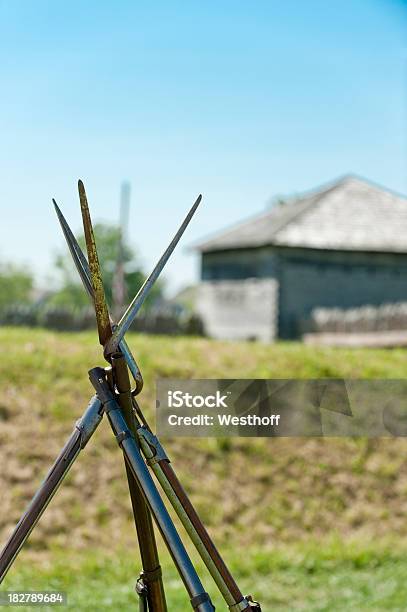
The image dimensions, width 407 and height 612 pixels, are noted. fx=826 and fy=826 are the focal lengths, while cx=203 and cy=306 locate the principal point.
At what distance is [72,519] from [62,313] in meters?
11.8

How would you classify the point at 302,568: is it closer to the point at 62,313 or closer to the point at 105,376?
the point at 105,376

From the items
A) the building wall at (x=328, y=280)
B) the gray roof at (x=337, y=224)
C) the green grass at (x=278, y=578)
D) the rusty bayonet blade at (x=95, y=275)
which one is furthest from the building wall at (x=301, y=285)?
the rusty bayonet blade at (x=95, y=275)

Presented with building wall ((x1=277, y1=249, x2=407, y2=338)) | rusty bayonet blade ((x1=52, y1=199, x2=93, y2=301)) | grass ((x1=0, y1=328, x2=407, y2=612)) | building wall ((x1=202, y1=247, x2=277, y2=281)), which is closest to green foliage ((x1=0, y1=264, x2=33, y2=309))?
building wall ((x1=202, y1=247, x2=277, y2=281))

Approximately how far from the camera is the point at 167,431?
3271mm

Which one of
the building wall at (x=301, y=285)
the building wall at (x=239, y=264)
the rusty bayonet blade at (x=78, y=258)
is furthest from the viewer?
the building wall at (x=239, y=264)

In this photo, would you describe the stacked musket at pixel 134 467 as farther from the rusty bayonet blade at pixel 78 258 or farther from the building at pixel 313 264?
the building at pixel 313 264

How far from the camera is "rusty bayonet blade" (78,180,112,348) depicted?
237 centimetres

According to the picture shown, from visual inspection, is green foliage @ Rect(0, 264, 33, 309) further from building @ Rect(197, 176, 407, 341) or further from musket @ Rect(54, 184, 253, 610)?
musket @ Rect(54, 184, 253, 610)

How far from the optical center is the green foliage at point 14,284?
63781 millimetres

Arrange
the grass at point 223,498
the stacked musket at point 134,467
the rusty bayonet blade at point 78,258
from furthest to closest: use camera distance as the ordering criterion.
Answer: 1. the grass at point 223,498
2. the rusty bayonet blade at point 78,258
3. the stacked musket at point 134,467

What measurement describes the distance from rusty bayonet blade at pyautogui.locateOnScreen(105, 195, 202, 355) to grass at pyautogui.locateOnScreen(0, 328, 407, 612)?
387 cm

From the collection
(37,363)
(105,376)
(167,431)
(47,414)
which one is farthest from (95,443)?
(105,376)

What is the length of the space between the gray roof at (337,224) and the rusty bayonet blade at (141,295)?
19.2m

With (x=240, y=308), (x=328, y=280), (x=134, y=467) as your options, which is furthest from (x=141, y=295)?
(x=240, y=308)
